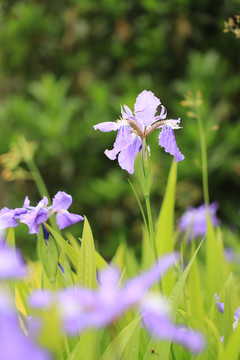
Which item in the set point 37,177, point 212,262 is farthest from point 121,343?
point 37,177

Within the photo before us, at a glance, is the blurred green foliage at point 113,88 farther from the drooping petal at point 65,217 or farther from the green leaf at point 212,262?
the drooping petal at point 65,217

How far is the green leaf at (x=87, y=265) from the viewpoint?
875 mm

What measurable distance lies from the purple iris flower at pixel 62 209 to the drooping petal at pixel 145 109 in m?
0.22

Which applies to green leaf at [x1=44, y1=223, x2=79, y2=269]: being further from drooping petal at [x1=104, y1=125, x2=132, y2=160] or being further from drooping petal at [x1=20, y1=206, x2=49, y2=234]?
drooping petal at [x1=104, y1=125, x2=132, y2=160]

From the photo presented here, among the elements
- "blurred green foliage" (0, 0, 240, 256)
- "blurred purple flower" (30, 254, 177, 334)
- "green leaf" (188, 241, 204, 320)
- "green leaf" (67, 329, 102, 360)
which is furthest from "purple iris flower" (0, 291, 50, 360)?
"blurred green foliage" (0, 0, 240, 256)

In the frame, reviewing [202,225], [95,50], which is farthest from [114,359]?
[95,50]

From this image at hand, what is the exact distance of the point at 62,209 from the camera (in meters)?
0.98

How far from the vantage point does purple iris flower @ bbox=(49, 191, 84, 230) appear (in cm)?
96

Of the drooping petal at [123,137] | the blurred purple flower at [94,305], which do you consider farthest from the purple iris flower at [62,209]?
the blurred purple flower at [94,305]

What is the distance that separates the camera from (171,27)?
3.10 m

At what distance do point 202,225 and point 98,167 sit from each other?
154cm

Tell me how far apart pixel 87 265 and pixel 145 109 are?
32cm

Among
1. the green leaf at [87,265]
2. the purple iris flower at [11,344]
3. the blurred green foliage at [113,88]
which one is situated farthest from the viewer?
the blurred green foliage at [113,88]

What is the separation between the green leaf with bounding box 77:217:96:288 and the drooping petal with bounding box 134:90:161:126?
251mm
